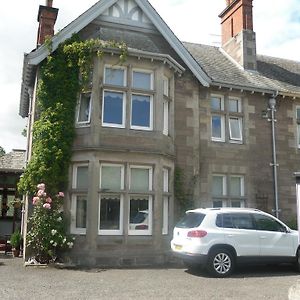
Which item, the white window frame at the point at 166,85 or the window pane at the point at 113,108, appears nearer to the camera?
the window pane at the point at 113,108

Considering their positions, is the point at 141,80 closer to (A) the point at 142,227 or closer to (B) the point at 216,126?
(B) the point at 216,126

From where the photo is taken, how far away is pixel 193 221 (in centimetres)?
1148

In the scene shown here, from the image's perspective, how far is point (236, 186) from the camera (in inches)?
631

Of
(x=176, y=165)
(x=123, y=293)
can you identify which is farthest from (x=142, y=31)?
(x=123, y=293)

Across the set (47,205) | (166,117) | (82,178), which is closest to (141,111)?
(166,117)

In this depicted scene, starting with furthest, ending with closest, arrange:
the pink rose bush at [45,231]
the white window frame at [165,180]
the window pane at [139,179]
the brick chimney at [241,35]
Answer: the brick chimney at [241,35] < the white window frame at [165,180] < the window pane at [139,179] < the pink rose bush at [45,231]

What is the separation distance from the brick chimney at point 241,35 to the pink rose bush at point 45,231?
35.6 feet

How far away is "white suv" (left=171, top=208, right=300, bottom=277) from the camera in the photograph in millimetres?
10914

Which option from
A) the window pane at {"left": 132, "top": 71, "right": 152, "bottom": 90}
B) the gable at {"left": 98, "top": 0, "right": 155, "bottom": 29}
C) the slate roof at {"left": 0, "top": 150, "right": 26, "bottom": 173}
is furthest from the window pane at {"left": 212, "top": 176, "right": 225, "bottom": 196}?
the slate roof at {"left": 0, "top": 150, "right": 26, "bottom": 173}

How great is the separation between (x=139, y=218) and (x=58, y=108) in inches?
173

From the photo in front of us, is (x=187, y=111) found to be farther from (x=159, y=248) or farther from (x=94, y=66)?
(x=159, y=248)

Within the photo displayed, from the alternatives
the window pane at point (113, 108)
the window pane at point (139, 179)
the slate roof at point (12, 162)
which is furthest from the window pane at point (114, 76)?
the slate roof at point (12, 162)

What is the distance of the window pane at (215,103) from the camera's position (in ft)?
53.3

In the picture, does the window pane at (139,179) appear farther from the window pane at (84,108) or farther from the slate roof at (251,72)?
the slate roof at (251,72)
